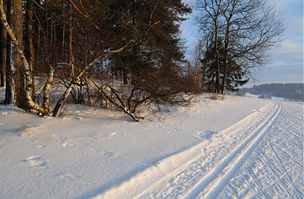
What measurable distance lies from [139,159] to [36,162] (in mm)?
1822

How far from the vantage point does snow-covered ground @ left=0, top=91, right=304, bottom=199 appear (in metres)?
3.31

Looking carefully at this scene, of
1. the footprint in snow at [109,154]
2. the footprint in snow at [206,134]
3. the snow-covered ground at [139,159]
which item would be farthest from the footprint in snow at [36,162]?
the footprint in snow at [206,134]

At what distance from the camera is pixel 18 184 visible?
3.24 meters

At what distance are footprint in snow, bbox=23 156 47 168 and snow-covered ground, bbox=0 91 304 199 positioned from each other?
0.6 inches

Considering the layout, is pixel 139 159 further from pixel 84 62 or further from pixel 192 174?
pixel 84 62

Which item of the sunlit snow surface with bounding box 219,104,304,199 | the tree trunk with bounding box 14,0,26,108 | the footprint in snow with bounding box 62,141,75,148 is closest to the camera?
the sunlit snow surface with bounding box 219,104,304,199

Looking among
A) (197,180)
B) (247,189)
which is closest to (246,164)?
(247,189)

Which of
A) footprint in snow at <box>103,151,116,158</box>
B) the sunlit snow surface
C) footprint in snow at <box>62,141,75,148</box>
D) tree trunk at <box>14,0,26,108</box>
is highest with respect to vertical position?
tree trunk at <box>14,0,26,108</box>

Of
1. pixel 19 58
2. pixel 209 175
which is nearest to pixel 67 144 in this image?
pixel 209 175

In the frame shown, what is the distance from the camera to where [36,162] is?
4031mm

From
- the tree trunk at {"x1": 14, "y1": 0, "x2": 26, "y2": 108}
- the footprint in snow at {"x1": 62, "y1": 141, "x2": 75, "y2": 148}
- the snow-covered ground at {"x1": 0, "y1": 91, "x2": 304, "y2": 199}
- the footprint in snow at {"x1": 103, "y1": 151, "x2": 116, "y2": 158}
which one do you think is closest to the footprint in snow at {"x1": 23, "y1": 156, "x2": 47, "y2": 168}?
the snow-covered ground at {"x1": 0, "y1": 91, "x2": 304, "y2": 199}

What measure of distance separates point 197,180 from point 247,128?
4795 mm

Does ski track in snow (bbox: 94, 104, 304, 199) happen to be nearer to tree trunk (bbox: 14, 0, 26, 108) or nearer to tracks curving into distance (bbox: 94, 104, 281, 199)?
tracks curving into distance (bbox: 94, 104, 281, 199)

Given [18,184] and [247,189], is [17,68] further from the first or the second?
[247,189]
